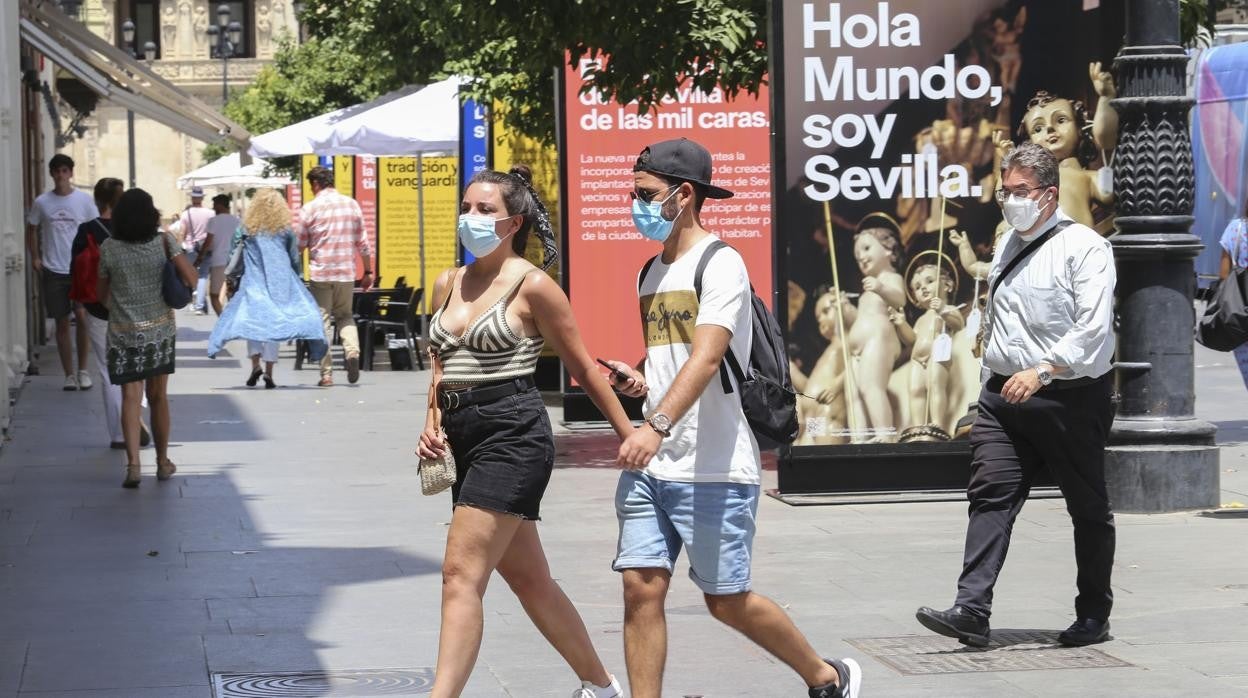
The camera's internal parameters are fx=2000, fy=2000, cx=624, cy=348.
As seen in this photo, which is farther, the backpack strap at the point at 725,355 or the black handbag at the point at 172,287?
the black handbag at the point at 172,287

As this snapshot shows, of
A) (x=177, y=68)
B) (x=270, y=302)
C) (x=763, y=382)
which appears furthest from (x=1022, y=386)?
(x=177, y=68)

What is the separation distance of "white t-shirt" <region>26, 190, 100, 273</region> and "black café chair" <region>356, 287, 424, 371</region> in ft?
13.1

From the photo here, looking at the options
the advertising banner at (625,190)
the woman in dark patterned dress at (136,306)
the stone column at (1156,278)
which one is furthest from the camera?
the advertising banner at (625,190)

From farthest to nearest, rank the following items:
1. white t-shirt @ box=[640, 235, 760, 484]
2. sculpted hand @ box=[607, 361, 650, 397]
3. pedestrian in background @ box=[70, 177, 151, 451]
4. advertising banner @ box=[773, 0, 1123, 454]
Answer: pedestrian in background @ box=[70, 177, 151, 451]
advertising banner @ box=[773, 0, 1123, 454]
white t-shirt @ box=[640, 235, 760, 484]
sculpted hand @ box=[607, 361, 650, 397]

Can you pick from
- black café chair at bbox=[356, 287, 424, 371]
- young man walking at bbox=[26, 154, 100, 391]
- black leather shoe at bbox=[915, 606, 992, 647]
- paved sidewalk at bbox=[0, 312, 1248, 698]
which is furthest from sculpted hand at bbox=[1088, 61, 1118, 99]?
black café chair at bbox=[356, 287, 424, 371]

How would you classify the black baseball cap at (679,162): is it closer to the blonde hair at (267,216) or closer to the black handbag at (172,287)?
the black handbag at (172,287)

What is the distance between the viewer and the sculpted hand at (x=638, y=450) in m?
5.20

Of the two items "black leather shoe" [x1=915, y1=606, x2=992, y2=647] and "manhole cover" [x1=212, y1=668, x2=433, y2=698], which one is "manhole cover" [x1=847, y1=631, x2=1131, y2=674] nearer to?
"black leather shoe" [x1=915, y1=606, x2=992, y2=647]

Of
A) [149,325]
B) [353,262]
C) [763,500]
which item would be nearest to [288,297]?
[353,262]

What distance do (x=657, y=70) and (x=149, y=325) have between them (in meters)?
3.40

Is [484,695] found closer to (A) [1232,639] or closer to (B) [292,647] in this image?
(B) [292,647]

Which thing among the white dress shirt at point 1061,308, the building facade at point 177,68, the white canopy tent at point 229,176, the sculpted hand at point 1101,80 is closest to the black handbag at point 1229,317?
the sculpted hand at point 1101,80

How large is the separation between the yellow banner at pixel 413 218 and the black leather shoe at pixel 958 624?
17.2 m

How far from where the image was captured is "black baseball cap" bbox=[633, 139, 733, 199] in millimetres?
5562
